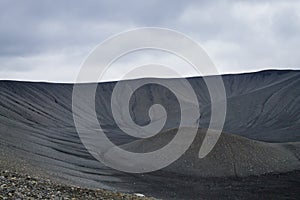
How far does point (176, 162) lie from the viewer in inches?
1259

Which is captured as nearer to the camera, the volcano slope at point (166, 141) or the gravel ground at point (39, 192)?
the gravel ground at point (39, 192)

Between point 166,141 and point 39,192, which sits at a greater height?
point 166,141

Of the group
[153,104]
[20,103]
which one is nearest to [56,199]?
[20,103]

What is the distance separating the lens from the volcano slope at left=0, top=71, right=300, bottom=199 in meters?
24.6

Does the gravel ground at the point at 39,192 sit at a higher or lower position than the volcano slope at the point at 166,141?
lower

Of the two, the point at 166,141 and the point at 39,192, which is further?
the point at 166,141

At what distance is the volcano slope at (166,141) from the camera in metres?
24.6

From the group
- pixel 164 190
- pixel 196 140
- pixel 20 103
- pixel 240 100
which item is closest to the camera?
pixel 164 190

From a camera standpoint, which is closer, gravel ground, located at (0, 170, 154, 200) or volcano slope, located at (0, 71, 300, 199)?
gravel ground, located at (0, 170, 154, 200)

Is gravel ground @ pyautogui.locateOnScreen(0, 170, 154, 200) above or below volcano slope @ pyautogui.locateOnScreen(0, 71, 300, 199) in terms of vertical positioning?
below

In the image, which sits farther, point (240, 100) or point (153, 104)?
point (153, 104)

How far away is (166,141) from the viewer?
36094mm

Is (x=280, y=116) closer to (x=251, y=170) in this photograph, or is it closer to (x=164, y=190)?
(x=251, y=170)

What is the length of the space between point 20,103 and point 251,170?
114 feet
